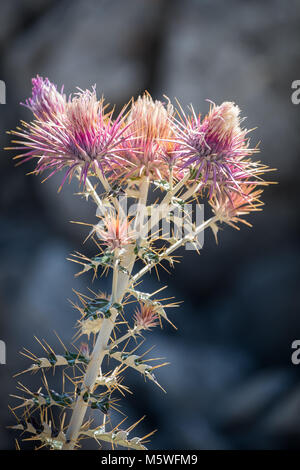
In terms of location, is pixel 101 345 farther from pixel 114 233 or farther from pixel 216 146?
pixel 216 146

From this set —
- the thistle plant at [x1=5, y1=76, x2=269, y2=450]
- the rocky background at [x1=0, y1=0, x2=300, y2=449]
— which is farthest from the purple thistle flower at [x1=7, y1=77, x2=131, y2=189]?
the rocky background at [x1=0, y1=0, x2=300, y2=449]

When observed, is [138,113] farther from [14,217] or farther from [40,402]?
[14,217]

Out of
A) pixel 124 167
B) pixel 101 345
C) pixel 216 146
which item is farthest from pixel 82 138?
pixel 101 345

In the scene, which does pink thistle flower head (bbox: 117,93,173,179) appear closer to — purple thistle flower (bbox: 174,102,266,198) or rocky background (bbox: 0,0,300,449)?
purple thistle flower (bbox: 174,102,266,198)

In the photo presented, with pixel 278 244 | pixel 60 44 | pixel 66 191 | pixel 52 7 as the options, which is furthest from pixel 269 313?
pixel 52 7

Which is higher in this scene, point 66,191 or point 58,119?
point 66,191

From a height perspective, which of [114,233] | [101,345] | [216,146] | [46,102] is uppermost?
[46,102]

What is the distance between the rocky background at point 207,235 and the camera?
4.89ft

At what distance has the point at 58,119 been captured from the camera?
2.27 ft

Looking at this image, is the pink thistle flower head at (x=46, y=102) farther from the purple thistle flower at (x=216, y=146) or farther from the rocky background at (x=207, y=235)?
the rocky background at (x=207, y=235)

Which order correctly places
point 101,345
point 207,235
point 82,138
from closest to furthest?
point 82,138
point 101,345
point 207,235

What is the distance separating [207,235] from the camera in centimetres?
156

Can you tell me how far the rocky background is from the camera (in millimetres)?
1491

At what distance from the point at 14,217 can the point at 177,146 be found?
969 mm
